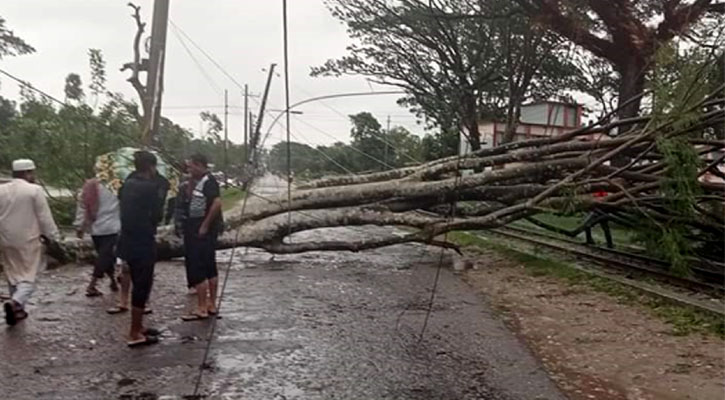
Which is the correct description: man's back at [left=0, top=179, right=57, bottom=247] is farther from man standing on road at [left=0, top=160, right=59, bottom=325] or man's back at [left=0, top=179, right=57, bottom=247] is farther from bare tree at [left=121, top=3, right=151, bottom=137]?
bare tree at [left=121, top=3, right=151, bottom=137]

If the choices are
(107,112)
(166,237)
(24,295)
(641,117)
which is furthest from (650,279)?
(107,112)

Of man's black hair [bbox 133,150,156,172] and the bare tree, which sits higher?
the bare tree

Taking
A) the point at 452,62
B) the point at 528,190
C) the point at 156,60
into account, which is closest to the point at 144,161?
the point at 156,60

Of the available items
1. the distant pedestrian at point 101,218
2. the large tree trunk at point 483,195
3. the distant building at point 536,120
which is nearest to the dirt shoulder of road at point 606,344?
the large tree trunk at point 483,195

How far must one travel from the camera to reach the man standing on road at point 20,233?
701 centimetres

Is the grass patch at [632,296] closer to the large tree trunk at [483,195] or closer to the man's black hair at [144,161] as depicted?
the large tree trunk at [483,195]

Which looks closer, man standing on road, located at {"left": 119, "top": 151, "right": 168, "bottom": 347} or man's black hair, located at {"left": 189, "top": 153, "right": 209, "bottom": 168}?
man standing on road, located at {"left": 119, "top": 151, "right": 168, "bottom": 347}

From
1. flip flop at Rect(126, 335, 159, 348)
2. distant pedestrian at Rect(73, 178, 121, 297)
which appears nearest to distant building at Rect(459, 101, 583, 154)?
distant pedestrian at Rect(73, 178, 121, 297)

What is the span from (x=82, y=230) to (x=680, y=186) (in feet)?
25.3

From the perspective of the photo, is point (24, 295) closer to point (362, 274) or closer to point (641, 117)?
point (362, 274)

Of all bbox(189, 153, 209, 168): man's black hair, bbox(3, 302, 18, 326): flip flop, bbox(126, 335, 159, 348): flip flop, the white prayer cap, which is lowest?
bbox(126, 335, 159, 348): flip flop

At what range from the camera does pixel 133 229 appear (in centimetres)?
643

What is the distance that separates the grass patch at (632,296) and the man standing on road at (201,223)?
4.92 m

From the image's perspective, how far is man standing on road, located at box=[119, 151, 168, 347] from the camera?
6.37m
